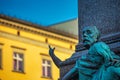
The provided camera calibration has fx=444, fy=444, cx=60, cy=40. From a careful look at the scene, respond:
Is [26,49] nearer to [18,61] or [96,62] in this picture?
[18,61]

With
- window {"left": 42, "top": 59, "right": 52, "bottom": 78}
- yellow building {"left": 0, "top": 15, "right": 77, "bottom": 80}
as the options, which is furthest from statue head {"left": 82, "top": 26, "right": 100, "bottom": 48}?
window {"left": 42, "top": 59, "right": 52, "bottom": 78}

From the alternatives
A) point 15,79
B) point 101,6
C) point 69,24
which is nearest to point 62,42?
point 69,24

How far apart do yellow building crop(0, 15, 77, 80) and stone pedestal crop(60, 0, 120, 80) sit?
2301 centimetres

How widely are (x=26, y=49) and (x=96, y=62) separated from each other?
25309 millimetres

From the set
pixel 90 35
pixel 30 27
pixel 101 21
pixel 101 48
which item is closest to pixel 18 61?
pixel 30 27

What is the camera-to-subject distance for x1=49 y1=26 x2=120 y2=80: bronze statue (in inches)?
156

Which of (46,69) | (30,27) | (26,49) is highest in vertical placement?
(30,27)

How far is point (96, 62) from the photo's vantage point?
4199mm

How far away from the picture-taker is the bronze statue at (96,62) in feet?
13.0

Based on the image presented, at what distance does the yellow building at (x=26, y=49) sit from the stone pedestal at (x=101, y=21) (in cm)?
2301

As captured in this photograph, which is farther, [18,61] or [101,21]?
[18,61]

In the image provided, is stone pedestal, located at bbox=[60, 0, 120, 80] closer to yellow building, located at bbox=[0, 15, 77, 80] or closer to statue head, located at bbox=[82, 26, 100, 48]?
Answer: statue head, located at bbox=[82, 26, 100, 48]

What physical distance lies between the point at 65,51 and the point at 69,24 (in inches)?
125

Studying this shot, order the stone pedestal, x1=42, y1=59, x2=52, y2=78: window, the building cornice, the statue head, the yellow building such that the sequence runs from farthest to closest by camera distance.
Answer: x1=42, y1=59, x2=52, y2=78: window → the building cornice → the yellow building → the stone pedestal → the statue head
